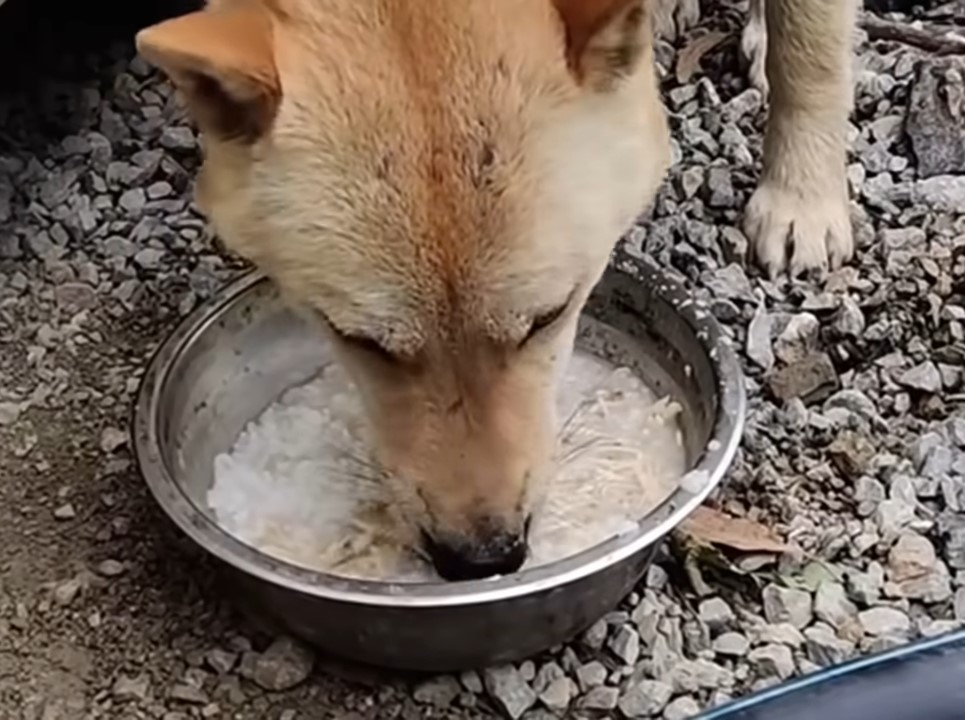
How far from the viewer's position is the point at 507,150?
2.11 metres

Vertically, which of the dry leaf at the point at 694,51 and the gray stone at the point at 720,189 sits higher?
the dry leaf at the point at 694,51

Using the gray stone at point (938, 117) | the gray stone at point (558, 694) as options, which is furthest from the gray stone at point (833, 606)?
the gray stone at point (938, 117)

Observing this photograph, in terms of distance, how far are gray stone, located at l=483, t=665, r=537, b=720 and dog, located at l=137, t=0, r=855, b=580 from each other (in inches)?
10.2

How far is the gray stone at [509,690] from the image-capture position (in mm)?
2516

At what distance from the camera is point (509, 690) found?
8.29ft

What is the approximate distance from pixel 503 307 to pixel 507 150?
188 millimetres

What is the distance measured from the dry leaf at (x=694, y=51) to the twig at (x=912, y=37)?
29 centimetres

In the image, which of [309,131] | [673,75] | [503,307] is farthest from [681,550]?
[673,75]

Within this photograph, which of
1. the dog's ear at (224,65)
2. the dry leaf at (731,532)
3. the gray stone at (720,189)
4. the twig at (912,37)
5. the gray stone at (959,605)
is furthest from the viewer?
the twig at (912,37)

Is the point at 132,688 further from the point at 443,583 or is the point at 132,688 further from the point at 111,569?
the point at 443,583

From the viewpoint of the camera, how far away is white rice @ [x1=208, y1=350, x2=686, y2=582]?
101 inches

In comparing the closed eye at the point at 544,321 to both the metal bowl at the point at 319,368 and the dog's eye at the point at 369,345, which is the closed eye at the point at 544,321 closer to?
the dog's eye at the point at 369,345

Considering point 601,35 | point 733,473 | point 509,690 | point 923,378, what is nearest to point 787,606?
point 733,473

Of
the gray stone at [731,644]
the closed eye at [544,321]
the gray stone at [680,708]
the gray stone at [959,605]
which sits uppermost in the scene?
the closed eye at [544,321]
